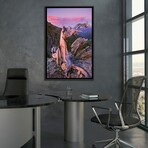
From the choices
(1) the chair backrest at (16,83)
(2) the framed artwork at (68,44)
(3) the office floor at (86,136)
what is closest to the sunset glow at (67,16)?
(2) the framed artwork at (68,44)

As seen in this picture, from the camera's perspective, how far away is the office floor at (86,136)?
4.00 m

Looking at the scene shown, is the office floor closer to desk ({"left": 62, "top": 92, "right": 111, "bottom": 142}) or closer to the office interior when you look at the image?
desk ({"left": 62, "top": 92, "right": 111, "bottom": 142})

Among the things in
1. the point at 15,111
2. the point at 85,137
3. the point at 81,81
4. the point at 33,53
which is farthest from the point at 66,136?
the point at 33,53

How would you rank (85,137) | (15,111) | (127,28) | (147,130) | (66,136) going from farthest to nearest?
(127,28) < (147,130) < (85,137) < (66,136) < (15,111)

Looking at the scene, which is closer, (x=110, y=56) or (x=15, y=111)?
(x=15, y=111)

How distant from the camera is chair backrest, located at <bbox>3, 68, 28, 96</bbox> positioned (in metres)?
4.68

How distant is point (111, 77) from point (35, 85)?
71.4 inches

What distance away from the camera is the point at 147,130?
4844 mm

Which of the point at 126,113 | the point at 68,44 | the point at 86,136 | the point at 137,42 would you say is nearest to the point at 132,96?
the point at 126,113

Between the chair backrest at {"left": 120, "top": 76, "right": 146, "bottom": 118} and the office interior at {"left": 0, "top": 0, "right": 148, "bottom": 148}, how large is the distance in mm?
2364

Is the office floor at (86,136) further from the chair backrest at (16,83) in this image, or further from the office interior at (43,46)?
the chair backrest at (16,83)

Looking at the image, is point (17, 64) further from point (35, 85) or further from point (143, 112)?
point (143, 112)

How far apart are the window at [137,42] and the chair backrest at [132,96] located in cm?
138

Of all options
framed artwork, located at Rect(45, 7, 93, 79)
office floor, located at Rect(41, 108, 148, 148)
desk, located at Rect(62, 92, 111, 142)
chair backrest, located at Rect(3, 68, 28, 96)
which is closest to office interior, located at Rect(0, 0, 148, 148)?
framed artwork, located at Rect(45, 7, 93, 79)
